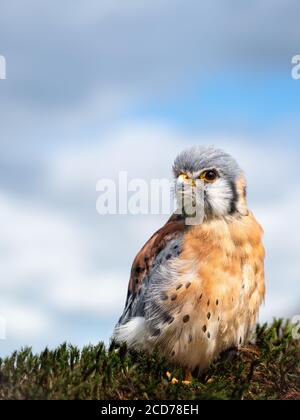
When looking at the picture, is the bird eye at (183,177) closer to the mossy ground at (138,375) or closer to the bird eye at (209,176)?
the bird eye at (209,176)

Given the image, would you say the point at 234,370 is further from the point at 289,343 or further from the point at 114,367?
the point at 114,367

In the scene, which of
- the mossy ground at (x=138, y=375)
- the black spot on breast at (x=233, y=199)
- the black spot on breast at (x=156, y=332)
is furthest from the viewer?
the black spot on breast at (x=233, y=199)

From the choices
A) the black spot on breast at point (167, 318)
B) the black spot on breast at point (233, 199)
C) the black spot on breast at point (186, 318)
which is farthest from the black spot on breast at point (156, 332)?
the black spot on breast at point (233, 199)

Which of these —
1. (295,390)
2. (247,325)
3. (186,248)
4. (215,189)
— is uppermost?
(215,189)

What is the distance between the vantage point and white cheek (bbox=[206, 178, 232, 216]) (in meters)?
6.81

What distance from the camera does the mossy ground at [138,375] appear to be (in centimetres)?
548

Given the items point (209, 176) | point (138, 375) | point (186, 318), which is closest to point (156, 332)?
point (186, 318)

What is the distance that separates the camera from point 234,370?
6.85 metres

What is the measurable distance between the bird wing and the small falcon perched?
1cm

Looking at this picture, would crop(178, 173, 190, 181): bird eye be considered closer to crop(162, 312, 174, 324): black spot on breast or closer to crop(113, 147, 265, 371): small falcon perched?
crop(113, 147, 265, 371): small falcon perched

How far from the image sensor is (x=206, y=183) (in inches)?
271

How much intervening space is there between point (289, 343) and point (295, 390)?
88cm
